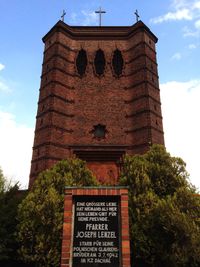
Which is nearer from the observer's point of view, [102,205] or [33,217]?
[102,205]

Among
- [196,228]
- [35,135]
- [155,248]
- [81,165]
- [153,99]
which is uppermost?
[153,99]

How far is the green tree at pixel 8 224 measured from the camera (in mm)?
→ 13008

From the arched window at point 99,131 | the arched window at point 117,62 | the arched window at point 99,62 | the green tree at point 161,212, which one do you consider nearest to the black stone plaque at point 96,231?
the green tree at point 161,212

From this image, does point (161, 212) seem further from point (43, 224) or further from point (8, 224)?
point (8, 224)

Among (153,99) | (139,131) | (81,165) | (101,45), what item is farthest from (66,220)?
(101,45)

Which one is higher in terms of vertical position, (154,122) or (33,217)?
(154,122)

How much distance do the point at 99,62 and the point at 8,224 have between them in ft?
49.6

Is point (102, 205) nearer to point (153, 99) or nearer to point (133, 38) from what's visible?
point (153, 99)

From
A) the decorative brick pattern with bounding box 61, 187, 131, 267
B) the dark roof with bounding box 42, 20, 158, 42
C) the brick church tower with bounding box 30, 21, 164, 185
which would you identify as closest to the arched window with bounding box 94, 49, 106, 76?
the brick church tower with bounding box 30, 21, 164, 185

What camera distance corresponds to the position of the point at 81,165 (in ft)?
48.8

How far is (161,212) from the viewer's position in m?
11.2

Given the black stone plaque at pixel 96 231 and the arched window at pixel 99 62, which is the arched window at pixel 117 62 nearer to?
the arched window at pixel 99 62

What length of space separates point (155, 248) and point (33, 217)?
5.29 m

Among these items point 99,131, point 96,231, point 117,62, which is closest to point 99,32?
point 117,62
